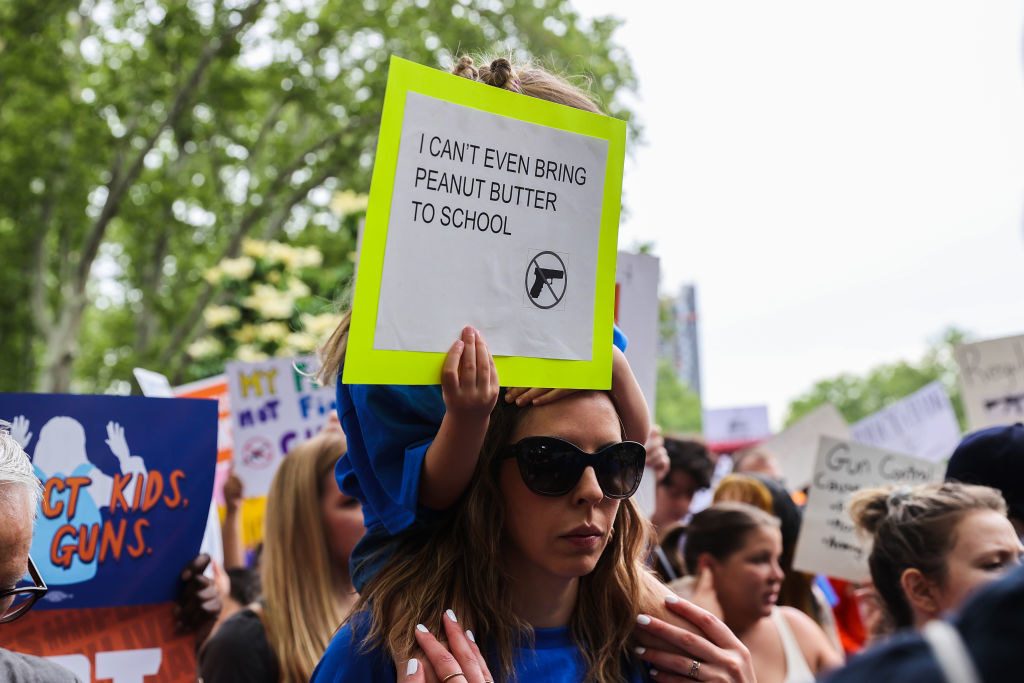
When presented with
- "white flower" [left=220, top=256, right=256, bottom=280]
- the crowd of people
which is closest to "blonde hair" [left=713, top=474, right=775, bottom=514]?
the crowd of people

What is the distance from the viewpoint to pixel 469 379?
1719 millimetres

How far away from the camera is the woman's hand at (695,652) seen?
6.15 ft

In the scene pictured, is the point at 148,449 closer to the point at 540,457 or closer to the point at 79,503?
the point at 79,503

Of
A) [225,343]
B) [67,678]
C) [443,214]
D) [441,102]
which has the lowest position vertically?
[67,678]

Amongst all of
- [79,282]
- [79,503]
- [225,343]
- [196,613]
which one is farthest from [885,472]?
[79,282]

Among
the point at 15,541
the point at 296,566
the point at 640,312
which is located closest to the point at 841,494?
the point at 640,312

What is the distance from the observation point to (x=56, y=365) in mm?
11812

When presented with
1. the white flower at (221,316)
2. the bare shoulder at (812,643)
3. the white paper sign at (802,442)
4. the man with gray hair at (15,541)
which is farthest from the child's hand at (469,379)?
the white flower at (221,316)

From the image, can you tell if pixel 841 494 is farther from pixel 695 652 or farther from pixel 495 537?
pixel 495 537

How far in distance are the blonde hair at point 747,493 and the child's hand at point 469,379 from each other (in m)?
3.44

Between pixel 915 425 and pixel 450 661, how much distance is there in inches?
261

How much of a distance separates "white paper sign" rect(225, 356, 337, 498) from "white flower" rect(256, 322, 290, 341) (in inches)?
180

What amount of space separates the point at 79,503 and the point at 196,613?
1.49ft

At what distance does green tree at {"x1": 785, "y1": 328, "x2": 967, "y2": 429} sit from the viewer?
235ft
